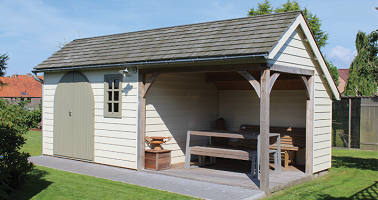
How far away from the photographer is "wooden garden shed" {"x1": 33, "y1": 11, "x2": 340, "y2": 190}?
729cm

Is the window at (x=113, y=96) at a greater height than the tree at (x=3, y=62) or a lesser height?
lesser

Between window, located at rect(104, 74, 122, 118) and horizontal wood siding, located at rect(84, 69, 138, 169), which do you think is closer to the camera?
horizontal wood siding, located at rect(84, 69, 138, 169)

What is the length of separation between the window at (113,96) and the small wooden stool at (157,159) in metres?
1.28

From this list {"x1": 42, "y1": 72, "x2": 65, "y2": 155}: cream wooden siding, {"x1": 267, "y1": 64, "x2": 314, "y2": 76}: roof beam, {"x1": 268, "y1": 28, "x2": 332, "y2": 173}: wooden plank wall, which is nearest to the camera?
{"x1": 267, "y1": 64, "x2": 314, "y2": 76}: roof beam

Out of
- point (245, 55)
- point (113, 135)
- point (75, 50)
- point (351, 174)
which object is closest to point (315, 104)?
point (351, 174)

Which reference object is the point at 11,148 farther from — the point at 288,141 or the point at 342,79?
the point at 342,79

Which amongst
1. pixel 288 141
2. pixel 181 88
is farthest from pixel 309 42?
pixel 181 88

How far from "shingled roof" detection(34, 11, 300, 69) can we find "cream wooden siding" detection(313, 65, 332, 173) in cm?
218

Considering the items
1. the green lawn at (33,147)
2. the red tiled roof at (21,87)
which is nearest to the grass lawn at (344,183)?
the green lawn at (33,147)

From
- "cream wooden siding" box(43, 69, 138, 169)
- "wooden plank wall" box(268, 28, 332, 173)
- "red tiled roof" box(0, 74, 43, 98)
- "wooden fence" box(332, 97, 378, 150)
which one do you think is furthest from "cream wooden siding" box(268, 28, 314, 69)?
"red tiled roof" box(0, 74, 43, 98)

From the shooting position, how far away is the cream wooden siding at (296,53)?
7.31m

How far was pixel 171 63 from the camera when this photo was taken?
308 inches

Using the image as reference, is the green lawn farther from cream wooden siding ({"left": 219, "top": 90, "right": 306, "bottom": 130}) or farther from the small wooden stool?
cream wooden siding ({"left": 219, "top": 90, "right": 306, "bottom": 130})

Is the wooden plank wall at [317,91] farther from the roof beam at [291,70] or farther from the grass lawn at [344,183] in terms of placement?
the grass lawn at [344,183]
